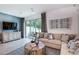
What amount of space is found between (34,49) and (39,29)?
49 centimetres

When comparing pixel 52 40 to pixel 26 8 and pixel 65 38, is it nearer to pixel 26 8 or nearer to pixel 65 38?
pixel 65 38

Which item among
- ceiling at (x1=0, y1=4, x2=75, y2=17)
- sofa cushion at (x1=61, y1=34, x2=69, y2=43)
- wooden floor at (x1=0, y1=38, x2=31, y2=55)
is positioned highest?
ceiling at (x1=0, y1=4, x2=75, y2=17)

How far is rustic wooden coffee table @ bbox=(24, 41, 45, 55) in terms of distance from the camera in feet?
6.56

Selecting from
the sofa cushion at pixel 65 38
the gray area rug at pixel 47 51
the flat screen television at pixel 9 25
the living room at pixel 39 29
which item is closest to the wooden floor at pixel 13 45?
the living room at pixel 39 29

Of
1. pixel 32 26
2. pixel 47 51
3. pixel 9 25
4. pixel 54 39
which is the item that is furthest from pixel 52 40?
pixel 9 25

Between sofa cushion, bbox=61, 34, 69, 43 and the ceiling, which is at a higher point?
the ceiling

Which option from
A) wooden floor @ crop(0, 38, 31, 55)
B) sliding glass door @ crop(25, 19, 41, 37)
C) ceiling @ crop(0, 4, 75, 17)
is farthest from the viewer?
sliding glass door @ crop(25, 19, 41, 37)

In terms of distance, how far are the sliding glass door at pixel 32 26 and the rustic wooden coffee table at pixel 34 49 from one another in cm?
27

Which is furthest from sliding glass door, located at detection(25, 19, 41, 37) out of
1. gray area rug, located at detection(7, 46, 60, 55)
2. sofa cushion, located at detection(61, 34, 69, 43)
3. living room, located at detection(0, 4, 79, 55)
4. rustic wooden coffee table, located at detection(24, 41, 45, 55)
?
sofa cushion, located at detection(61, 34, 69, 43)

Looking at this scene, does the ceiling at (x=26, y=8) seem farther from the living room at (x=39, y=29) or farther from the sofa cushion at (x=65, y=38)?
the sofa cushion at (x=65, y=38)

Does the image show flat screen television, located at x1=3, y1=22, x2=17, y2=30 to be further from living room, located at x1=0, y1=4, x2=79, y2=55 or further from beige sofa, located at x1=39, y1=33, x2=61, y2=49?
beige sofa, located at x1=39, y1=33, x2=61, y2=49

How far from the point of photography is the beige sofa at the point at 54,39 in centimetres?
205
